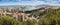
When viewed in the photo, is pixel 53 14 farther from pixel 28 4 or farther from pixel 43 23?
pixel 28 4

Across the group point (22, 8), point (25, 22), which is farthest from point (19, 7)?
point (25, 22)

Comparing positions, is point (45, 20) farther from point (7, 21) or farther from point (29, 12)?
point (7, 21)

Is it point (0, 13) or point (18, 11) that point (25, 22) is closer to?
point (18, 11)

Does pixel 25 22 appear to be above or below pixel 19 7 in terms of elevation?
below

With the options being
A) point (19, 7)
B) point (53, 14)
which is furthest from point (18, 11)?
point (53, 14)

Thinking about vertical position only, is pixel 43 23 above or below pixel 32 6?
below

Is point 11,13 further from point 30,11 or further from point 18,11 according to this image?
point 30,11

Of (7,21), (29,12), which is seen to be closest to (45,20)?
(29,12)

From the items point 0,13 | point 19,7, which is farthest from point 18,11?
point 0,13
